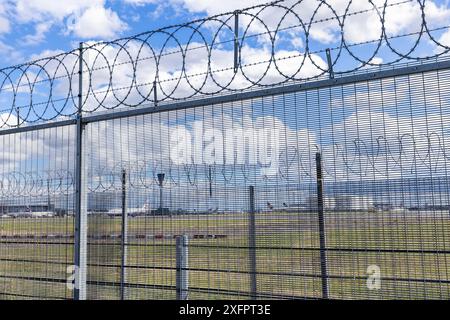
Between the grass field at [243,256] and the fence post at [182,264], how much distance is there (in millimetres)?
76

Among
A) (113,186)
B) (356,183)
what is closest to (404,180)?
(356,183)

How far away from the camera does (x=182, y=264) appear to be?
6.72 meters

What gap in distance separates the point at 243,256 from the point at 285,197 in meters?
0.94

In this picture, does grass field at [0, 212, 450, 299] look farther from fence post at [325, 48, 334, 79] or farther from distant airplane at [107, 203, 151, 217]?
fence post at [325, 48, 334, 79]

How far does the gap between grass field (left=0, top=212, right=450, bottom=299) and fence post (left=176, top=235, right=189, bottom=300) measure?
76 mm

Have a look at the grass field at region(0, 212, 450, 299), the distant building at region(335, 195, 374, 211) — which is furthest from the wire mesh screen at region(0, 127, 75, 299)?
the distant building at region(335, 195, 374, 211)

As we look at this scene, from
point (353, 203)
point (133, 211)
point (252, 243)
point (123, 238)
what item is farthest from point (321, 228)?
point (123, 238)

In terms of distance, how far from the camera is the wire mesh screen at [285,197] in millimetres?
5441

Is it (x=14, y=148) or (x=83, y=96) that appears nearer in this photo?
(x=83, y=96)

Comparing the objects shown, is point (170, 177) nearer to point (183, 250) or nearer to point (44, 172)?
point (183, 250)

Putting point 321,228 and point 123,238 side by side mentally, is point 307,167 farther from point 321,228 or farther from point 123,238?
point 123,238
